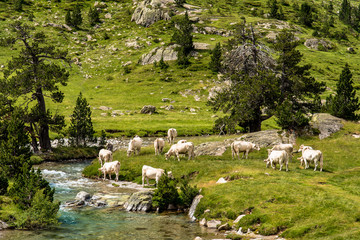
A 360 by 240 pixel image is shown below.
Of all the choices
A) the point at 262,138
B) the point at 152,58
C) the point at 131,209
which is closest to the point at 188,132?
the point at 262,138

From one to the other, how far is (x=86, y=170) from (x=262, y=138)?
867 inches

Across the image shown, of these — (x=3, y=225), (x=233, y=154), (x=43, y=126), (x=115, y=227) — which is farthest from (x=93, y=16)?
(x=115, y=227)

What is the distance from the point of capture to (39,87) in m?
52.2

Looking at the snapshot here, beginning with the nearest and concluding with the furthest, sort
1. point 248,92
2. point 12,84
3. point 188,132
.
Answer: point 248,92, point 12,84, point 188,132

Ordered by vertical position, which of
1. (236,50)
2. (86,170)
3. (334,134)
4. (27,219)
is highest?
(236,50)

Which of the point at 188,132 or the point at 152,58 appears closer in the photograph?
the point at 188,132

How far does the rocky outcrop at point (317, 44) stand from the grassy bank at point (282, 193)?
131m

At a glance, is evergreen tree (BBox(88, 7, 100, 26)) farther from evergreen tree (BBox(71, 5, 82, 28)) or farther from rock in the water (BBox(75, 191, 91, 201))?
rock in the water (BBox(75, 191, 91, 201))

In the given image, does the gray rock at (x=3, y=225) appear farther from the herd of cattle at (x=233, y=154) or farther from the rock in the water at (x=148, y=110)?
the rock in the water at (x=148, y=110)

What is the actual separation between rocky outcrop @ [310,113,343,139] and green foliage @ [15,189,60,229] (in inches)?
1299

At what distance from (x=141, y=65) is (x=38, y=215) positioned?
394 feet

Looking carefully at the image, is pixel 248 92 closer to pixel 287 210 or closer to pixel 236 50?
pixel 236 50

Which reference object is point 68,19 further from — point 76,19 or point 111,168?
point 111,168

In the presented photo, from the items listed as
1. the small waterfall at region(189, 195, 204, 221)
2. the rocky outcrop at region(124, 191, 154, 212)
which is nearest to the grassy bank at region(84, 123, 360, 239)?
the small waterfall at region(189, 195, 204, 221)
